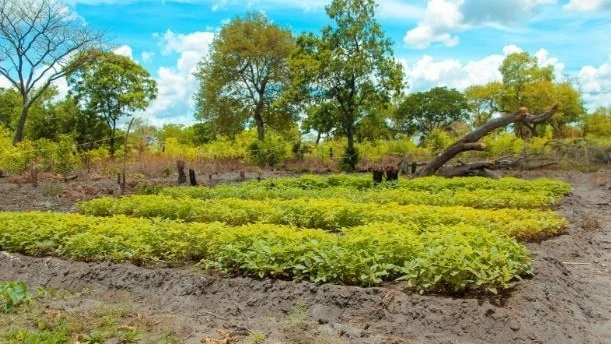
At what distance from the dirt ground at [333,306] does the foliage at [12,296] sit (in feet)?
1.14

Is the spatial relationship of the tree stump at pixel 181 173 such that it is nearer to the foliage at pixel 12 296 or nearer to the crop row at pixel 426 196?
the crop row at pixel 426 196

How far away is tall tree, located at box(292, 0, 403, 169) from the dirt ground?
2172cm

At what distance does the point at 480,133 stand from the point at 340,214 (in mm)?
13055

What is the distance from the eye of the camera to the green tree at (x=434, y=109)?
63.0 meters

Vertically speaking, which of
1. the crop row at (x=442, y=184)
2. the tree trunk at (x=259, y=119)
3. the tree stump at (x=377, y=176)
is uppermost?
the tree trunk at (x=259, y=119)

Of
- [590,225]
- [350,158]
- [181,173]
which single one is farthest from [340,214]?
[350,158]

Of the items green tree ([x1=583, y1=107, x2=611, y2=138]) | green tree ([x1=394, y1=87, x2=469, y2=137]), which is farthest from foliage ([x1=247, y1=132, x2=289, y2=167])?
green tree ([x1=583, y1=107, x2=611, y2=138])

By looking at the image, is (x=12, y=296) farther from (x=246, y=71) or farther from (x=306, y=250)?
(x=246, y=71)

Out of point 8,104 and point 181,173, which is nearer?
point 181,173

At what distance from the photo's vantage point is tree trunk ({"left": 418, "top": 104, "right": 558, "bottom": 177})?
21.0 m

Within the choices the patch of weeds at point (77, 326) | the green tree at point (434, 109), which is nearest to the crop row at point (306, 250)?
the patch of weeds at point (77, 326)

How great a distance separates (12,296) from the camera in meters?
6.02

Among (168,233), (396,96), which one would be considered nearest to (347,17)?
(396,96)

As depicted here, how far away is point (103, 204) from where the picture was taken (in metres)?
13.0
